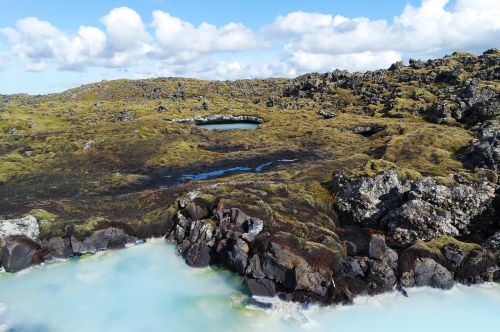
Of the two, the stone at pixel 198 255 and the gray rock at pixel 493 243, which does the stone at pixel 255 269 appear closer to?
the stone at pixel 198 255

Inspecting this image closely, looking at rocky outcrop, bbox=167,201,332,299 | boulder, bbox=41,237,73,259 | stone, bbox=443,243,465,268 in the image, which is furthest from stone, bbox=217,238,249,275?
stone, bbox=443,243,465,268

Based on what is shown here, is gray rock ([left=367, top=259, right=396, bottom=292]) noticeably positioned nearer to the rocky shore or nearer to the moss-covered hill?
the rocky shore

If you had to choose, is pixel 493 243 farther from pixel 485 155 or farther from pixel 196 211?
pixel 196 211

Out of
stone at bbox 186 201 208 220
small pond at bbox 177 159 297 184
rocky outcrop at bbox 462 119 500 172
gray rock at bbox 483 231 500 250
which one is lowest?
gray rock at bbox 483 231 500 250

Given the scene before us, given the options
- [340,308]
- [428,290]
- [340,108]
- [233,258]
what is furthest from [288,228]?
[340,108]

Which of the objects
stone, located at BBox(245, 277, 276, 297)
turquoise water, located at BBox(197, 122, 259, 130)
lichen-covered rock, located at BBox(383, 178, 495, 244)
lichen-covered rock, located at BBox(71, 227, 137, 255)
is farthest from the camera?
turquoise water, located at BBox(197, 122, 259, 130)

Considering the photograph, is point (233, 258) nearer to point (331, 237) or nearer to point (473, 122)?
point (331, 237)
